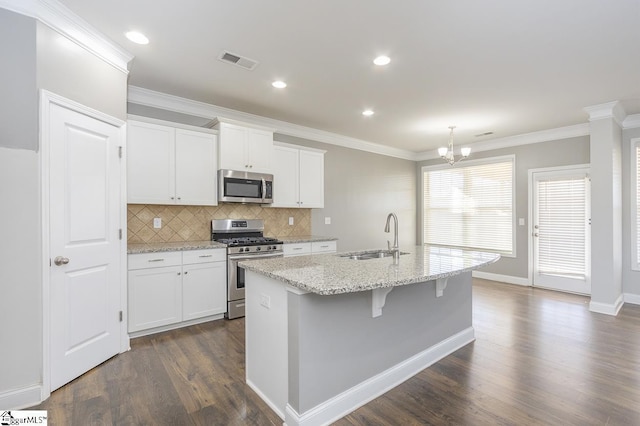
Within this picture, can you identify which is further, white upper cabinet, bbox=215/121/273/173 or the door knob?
white upper cabinet, bbox=215/121/273/173

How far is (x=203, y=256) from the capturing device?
3.47 metres

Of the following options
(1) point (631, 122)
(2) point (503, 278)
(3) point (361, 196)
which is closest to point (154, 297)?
(3) point (361, 196)

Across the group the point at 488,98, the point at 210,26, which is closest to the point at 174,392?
the point at 210,26

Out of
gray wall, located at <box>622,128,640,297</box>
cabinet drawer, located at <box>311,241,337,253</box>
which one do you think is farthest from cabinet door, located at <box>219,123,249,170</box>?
gray wall, located at <box>622,128,640,297</box>

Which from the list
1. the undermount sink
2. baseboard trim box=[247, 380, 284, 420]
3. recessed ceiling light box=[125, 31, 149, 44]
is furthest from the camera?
the undermount sink

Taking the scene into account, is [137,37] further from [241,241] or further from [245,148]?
[241,241]

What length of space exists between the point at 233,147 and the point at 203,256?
140 cm

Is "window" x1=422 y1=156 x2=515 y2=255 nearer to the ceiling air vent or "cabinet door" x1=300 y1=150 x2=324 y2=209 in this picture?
"cabinet door" x1=300 y1=150 x2=324 y2=209

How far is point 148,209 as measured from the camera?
3609 millimetres

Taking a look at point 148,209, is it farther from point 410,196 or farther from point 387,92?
point 410,196

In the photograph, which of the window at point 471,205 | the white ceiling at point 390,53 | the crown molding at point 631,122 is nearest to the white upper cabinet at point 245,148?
the white ceiling at point 390,53

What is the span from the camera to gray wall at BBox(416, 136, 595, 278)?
4891mm

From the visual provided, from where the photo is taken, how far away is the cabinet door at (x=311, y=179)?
15.5 ft

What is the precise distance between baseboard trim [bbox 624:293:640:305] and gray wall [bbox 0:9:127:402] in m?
6.69
